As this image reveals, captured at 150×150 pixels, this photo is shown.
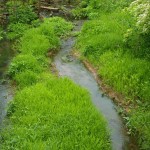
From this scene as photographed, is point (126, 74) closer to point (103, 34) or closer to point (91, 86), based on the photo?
point (91, 86)

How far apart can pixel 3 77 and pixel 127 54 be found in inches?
181

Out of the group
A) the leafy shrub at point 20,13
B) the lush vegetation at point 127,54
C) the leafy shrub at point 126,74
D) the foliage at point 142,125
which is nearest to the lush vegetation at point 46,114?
the foliage at point 142,125

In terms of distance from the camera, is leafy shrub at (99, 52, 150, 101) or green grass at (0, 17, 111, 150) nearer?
green grass at (0, 17, 111, 150)

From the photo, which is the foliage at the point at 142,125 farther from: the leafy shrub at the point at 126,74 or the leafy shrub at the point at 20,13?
the leafy shrub at the point at 20,13

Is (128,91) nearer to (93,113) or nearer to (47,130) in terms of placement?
(93,113)

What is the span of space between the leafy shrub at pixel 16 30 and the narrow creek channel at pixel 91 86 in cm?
208

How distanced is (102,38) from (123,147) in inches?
255

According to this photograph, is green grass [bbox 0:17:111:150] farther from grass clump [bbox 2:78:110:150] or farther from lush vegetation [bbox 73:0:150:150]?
lush vegetation [bbox 73:0:150:150]

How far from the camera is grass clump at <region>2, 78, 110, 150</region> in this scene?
845cm

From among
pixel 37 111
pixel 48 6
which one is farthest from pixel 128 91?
pixel 48 6

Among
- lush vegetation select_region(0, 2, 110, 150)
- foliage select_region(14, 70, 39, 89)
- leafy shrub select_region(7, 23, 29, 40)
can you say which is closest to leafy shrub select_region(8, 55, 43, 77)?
lush vegetation select_region(0, 2, 110, 150)

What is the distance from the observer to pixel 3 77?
12859 mm

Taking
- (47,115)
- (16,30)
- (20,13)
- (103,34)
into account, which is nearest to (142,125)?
(47,115)

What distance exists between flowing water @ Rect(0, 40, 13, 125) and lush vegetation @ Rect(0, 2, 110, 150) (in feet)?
1.06
